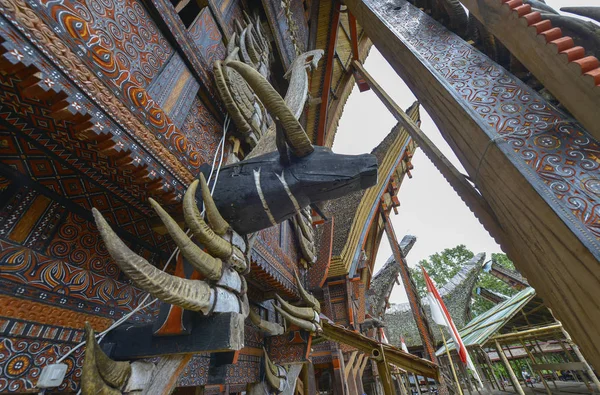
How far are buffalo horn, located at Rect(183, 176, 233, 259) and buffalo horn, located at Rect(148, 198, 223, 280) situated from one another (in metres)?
0.06

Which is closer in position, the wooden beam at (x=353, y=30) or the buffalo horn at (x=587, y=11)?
the buffalo horn at (x=587, y=11)

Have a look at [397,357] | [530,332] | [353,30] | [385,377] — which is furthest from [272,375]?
[530,332]

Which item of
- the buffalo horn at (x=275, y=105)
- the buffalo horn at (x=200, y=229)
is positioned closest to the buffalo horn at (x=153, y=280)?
the buffalo horn at (x=200, y=229)

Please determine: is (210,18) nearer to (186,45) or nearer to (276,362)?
(186,45)

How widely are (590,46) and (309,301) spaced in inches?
124

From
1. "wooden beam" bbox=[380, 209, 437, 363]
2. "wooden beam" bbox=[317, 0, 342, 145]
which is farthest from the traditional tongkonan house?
"wooden beam" bbox=[380, 209, 437, 363]

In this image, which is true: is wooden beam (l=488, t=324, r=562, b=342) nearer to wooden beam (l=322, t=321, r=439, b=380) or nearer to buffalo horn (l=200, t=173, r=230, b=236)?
wooden beam (l=322, t=321, r=439, b=380)

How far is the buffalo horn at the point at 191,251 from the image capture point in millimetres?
944

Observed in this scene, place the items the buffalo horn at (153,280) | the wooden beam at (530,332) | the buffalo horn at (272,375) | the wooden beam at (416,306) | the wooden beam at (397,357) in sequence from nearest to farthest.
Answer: the buffalo horn at (153,280) → the buffalo horn at (272,375) → the wooden beam at (397,357) → the wooden beam at (416,306) → the wooden beam at (530,332)

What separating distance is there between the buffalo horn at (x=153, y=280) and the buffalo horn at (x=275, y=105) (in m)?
0.88

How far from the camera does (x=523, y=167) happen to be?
1.49 meters

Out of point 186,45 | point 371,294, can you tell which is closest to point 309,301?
point 186,45

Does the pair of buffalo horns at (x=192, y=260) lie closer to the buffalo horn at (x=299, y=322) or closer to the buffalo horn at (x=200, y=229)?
the buffalo horn at (x=200, y=229)

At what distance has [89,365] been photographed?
0.84m
